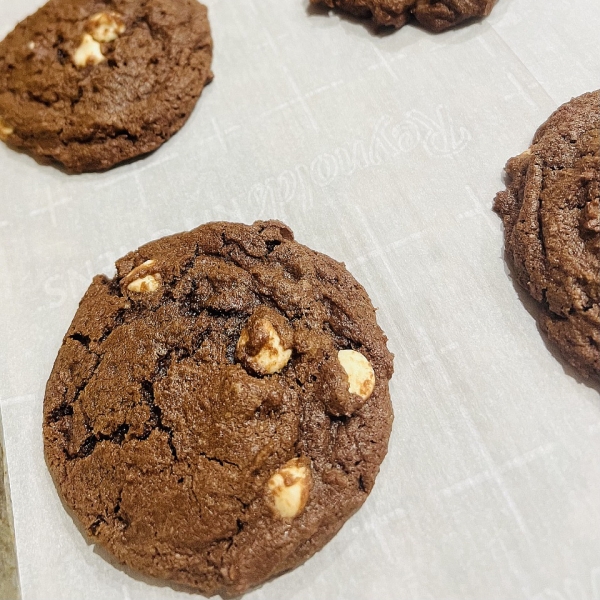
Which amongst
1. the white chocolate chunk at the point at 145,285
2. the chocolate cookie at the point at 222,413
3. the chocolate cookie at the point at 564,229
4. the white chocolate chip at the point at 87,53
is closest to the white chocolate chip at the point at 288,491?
the chocolate cookie at the point at 222,413

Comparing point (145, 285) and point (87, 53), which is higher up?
point (87, 53)

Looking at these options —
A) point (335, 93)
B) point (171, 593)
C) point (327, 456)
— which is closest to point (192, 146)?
point (335, 93)

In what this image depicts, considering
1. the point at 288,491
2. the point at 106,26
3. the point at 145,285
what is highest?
the point at 106,26

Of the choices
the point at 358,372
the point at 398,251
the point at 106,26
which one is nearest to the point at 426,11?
the point at 398,251

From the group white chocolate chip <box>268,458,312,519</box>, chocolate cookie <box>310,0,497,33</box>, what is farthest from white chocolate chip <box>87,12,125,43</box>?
white chocolate chip <box>268,458,312,519</box>

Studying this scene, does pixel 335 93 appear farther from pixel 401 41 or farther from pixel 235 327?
pixel 235 327

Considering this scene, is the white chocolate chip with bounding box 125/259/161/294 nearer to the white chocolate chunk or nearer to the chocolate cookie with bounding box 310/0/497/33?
the white chocolate chunk

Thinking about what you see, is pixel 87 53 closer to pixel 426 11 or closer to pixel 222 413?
pixel 426 11
